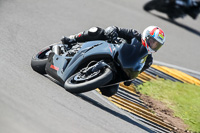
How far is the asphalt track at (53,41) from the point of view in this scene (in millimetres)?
4852

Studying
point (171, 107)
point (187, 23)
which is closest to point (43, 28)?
point (171, 107)

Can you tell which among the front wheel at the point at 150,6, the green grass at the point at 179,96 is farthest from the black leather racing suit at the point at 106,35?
the front wheel at the point at 150,6

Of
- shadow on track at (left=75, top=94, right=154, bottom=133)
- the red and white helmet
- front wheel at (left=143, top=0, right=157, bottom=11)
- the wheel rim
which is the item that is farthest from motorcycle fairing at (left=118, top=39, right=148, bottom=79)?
front wheel at (left=143, top=0, right=157, bottom=11)

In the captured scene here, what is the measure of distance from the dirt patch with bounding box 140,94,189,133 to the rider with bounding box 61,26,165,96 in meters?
1.18

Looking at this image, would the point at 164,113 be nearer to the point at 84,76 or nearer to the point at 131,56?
the point at 131,56

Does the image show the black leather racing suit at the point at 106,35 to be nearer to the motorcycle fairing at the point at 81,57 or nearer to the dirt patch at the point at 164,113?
the motorcycle fairing at the point at 81,57

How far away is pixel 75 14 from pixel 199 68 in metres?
3.67

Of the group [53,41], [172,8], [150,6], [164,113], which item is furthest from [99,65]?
[172,8]

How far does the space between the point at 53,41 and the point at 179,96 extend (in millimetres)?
2927

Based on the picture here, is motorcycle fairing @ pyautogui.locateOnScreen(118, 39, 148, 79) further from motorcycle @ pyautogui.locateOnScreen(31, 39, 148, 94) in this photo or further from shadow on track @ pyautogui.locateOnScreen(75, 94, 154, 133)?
shadow on track @ pyautogui.locateOnScreen(75, 94, 154, 133)

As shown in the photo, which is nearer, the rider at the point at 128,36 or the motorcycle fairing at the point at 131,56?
the motorcycle fairing at the point at 131,56

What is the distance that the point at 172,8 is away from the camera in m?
15.4

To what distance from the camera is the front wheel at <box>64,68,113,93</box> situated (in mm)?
5938

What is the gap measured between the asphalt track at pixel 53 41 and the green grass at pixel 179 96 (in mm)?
1476
